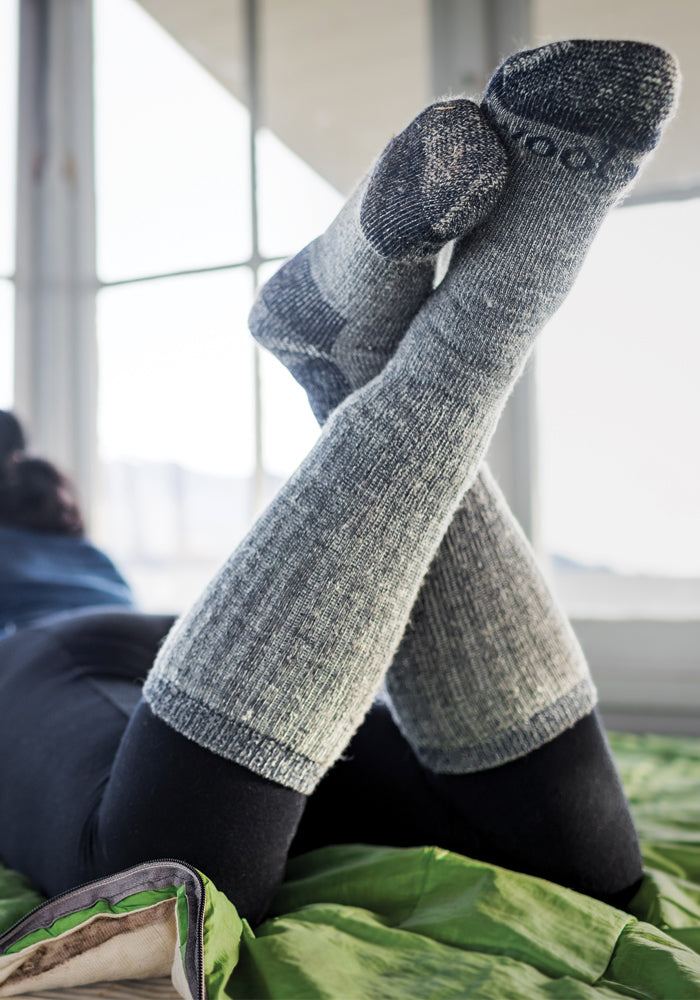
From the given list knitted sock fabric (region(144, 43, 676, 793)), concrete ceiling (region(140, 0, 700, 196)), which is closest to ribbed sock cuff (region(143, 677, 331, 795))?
knitted sock fabric (region(144, 43, 676, 793))

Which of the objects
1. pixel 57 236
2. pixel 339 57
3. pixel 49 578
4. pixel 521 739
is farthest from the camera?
pixel 57 236

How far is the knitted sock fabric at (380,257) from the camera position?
499mm

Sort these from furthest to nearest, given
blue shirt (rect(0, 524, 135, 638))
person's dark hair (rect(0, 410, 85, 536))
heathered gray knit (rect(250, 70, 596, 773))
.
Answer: person's dark hair (rect(0, 410, 85, 536)), blue shirt (rect(0, 524, 135, 638)), heathered gray knit (rect(250, 70, 596, 773))

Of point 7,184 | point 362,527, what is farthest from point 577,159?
point 7,184

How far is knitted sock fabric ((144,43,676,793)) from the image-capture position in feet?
1.60

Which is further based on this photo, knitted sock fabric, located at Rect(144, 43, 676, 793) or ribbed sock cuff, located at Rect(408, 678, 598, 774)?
ribbed sock cuff, located at Rect(408, 678, 598, 774)

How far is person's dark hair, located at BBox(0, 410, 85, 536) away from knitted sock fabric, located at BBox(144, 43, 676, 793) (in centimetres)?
70

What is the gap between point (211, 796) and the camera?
494mm

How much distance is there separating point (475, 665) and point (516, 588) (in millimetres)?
63

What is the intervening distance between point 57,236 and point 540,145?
1953 mm

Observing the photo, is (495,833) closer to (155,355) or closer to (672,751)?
(672,751)

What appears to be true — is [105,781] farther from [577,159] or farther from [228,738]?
[577,159]

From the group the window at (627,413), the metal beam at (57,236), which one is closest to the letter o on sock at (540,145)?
the window at (627,413)

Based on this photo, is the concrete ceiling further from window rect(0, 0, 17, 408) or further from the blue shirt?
the blue shirt
